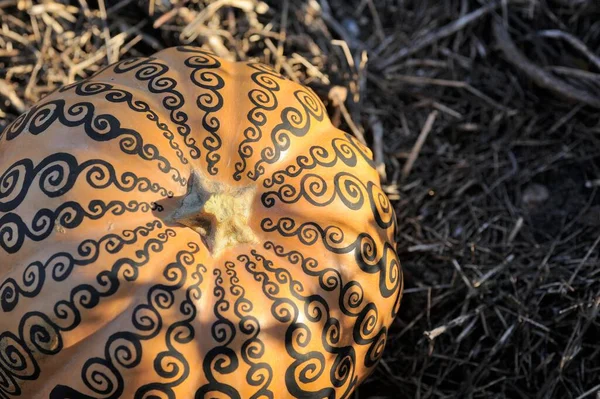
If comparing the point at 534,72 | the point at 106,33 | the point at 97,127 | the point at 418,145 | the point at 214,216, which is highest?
the point at 97,127

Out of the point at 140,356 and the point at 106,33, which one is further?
the point at 106,33

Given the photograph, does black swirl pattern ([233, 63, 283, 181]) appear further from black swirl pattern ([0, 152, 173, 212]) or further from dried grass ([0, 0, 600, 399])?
dried grass ([0, 0, 600, 399])

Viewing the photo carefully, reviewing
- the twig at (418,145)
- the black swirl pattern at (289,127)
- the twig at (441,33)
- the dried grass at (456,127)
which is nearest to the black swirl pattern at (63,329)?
the black swirl pattern at (289,127)

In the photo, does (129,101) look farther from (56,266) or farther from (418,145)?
(418,145)

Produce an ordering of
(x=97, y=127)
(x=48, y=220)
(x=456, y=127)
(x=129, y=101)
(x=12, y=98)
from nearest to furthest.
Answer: (x=48, y=220)
(x=97, y=127)
(x=129, y=101)
(x=12, y=98)
(x=456, y=127)

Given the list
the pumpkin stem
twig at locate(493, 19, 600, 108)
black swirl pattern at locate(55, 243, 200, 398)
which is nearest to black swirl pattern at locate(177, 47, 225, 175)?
the pumpkin stem

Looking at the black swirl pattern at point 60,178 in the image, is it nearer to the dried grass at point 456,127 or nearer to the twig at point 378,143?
the dried grass at point 456,127

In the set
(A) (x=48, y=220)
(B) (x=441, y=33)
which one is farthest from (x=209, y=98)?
(B) (x=441, y=33)
